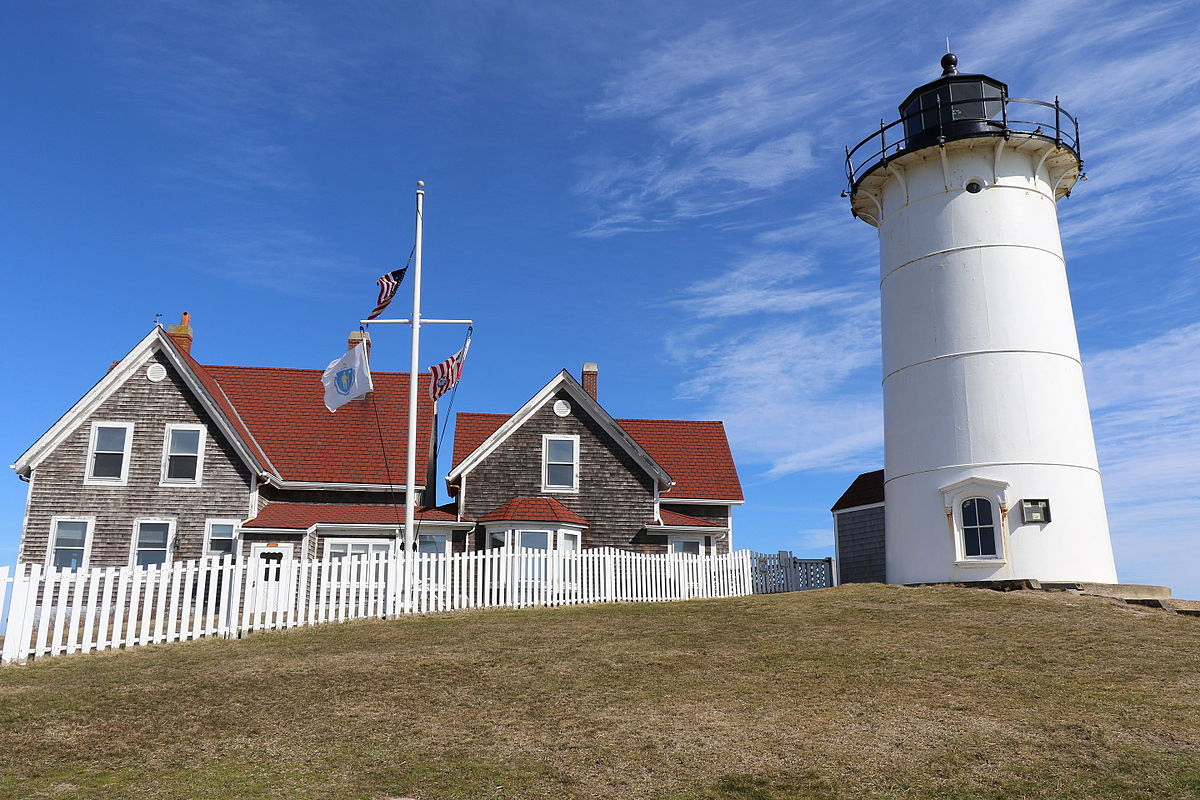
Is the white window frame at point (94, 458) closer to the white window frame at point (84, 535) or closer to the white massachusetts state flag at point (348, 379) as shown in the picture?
the white window frame at point (84, 535)

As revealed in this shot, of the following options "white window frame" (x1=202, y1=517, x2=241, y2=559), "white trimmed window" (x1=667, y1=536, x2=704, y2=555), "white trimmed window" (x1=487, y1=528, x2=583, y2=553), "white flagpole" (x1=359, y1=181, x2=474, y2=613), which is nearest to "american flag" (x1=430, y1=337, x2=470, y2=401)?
"white flagpole" (x1=359, y1=181, x2=474, y2=613)

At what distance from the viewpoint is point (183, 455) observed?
25500 mm

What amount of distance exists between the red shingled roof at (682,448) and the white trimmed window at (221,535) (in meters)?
6.40

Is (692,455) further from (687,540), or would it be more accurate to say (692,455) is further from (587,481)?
(587,481)

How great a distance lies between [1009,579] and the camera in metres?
20.6

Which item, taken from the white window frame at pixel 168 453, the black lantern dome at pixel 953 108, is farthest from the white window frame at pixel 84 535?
the black lantern dome at pixel 953 108

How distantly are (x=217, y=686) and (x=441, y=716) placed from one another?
3.69 metres

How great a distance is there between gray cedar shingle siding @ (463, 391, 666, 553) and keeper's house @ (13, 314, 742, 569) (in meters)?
0.04

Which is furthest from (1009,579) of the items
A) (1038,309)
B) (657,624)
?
(657,624)

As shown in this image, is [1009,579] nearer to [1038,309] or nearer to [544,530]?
[1038,309]

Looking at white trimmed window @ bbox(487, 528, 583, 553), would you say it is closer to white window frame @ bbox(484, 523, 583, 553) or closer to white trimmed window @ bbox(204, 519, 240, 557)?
white window frame @ bbox(484, 523, 583, 553)

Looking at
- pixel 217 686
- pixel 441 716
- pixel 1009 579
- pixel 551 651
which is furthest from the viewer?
pixel 1009 579

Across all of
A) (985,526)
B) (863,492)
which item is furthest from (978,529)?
(863,492)

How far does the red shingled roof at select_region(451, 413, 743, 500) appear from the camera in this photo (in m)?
29.9
